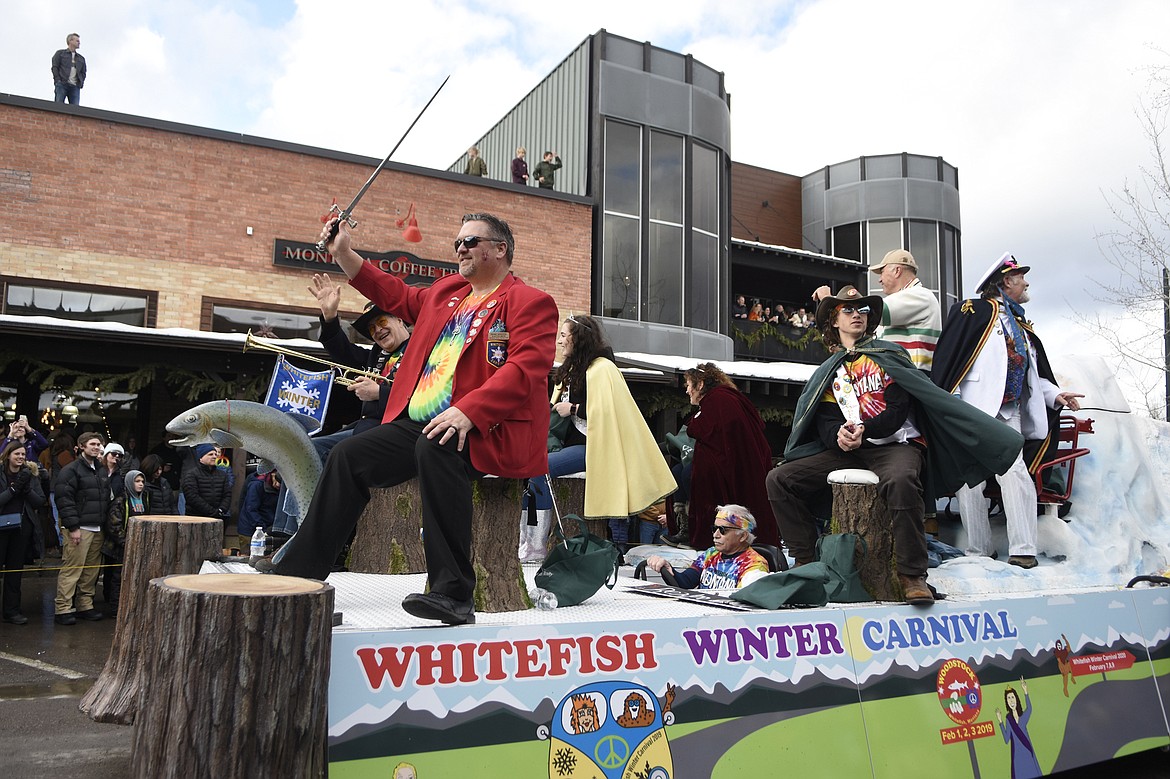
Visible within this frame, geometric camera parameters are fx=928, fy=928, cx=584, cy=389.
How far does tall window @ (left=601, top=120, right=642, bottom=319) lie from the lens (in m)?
19.6

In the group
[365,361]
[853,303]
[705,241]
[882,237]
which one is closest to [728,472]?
[853,303]

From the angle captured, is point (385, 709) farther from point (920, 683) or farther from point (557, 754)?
point (920, 683)

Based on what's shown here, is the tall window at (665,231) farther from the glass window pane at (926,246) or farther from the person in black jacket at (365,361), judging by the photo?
the person in black jacket at (365,361)

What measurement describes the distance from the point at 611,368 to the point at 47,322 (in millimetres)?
8286

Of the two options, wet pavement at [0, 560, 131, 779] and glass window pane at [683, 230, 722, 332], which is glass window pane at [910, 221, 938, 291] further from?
wet pavement at [0, 560, 131, 779]

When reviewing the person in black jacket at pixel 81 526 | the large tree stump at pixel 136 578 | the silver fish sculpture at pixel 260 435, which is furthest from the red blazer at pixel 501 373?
the person in black jacket at pixel 81 526

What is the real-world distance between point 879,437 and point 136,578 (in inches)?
136

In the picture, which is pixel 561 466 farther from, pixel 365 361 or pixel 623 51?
pixel 623 51

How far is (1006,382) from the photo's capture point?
19.2 feet

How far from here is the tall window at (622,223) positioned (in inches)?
771

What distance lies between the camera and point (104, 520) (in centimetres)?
945

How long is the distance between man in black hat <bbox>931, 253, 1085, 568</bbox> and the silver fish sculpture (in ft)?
12.6

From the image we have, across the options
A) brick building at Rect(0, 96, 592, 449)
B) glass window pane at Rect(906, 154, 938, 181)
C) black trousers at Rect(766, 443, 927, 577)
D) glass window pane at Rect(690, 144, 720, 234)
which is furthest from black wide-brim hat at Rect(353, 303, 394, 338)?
glass window pane at Rect(906, 154, 938, 181)

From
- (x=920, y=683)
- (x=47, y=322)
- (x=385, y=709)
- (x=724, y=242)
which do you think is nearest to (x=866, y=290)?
(x=724, y=242)
